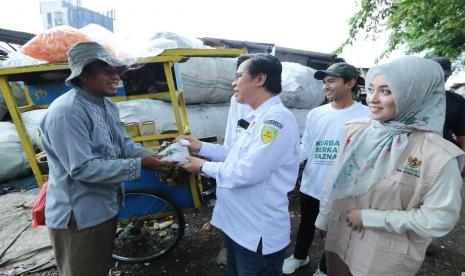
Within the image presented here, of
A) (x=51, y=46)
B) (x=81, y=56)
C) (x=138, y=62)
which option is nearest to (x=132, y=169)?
(x=81, y=56)

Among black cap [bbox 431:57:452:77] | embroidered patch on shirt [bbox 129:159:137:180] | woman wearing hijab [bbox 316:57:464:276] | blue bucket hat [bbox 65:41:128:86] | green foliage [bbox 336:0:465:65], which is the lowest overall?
embroidered patch on shirt [bbox 129:159:137:180]

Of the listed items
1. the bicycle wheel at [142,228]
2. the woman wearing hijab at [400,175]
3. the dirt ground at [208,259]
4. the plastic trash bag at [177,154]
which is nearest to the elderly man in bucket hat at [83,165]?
the plastic trash bag at [177,154]

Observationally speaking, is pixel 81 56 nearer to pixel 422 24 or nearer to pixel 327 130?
pixel 327 130

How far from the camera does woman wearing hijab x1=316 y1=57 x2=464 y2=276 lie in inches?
44.2

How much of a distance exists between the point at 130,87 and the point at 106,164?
1.10m

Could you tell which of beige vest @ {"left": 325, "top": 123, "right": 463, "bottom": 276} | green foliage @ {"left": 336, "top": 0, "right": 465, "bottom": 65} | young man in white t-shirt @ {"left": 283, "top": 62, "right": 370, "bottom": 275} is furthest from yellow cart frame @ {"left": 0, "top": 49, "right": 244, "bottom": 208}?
green foliage @ {"left": 336, "top": 0, "right": 465, "bottom": 65}

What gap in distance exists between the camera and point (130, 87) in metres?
2.42

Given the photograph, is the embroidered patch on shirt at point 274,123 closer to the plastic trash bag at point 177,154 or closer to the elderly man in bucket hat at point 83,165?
the plastic trash bag at point 177,154

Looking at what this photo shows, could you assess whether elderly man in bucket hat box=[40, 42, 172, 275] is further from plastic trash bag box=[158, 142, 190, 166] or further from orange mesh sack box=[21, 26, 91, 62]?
orange mesh sack box=[21, 26, 91, 62]

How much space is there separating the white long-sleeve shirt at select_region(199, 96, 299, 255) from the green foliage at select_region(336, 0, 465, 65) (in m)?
5.64

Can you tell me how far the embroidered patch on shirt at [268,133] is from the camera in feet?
4.42

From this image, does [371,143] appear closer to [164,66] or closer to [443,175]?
[443,175]

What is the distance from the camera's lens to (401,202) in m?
1.25

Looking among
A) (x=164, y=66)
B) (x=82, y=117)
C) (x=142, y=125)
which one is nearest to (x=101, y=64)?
(x=82, y=117)
